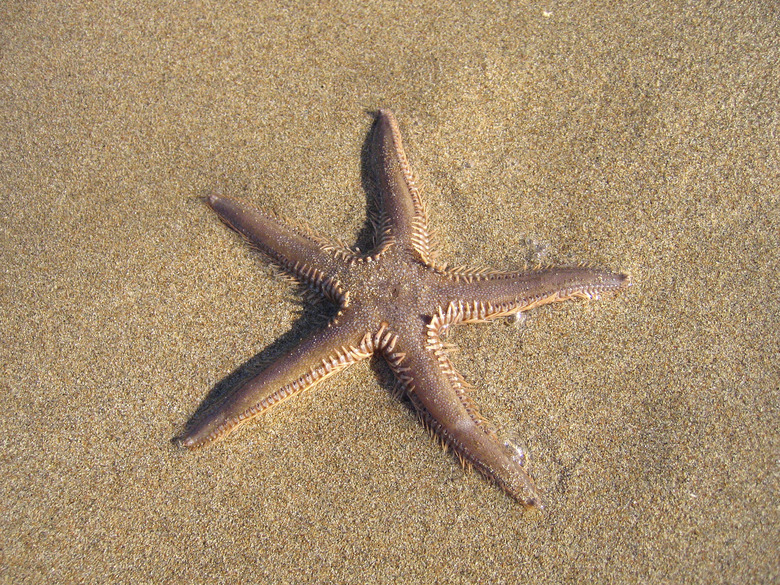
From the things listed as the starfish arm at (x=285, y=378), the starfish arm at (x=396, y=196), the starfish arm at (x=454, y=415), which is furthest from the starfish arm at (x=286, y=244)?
the starfish arm at (x=454, y=415)

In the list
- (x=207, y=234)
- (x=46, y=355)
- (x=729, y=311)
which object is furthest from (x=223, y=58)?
(x=729, y=311)

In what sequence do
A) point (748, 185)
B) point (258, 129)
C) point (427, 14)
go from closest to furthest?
point (748, 185) < point (258, 129) < point (427, 14)

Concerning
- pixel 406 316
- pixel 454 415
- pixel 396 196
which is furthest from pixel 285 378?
pixel 396 196

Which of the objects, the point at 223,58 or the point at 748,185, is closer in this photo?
the point at 748,185

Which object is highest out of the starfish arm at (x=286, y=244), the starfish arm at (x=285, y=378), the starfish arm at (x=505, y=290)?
the starfish arm at (x=505, y=290)

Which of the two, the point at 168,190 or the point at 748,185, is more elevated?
the point at 748,185

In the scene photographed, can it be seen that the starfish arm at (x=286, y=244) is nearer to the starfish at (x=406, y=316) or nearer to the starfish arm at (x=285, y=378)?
the starfish at (x=406, y=316)

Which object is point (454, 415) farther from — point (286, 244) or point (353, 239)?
point (286, 244)

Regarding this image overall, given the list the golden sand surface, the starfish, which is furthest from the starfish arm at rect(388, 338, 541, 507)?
the golden sand surface

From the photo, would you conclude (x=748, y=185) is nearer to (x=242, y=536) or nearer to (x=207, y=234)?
(x=207, y=234)
